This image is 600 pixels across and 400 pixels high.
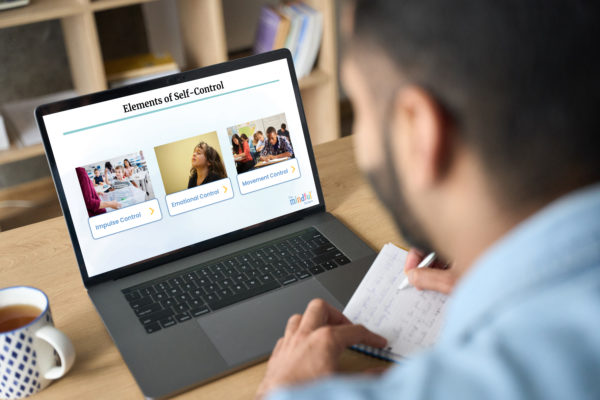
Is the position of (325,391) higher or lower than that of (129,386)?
higher

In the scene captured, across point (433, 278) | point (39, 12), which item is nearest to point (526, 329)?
point (433, 278)

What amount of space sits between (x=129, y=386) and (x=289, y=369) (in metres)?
0.23

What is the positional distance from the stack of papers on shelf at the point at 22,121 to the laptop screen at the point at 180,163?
1218mm

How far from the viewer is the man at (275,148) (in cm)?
121

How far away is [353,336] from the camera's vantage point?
88 centimetres

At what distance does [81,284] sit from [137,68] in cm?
144

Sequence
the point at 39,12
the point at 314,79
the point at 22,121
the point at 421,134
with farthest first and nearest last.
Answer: the point at 314,79 → the point at 22,121 → the point at 39,12 → the point at 421,134

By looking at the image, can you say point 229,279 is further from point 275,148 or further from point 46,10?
point 46,10

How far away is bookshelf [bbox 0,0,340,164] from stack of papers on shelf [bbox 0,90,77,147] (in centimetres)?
4

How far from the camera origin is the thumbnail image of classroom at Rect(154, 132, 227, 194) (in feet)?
3.73

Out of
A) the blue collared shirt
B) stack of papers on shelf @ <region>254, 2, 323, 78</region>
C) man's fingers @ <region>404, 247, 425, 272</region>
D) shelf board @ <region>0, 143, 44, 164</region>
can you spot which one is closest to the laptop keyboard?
man's fingers @ <region>404, 247, 425, 272</region>

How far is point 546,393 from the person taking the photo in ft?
1.50

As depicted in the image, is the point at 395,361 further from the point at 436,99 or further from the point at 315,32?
the point at 315,32

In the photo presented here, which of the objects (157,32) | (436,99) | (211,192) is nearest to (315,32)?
(157,32)
